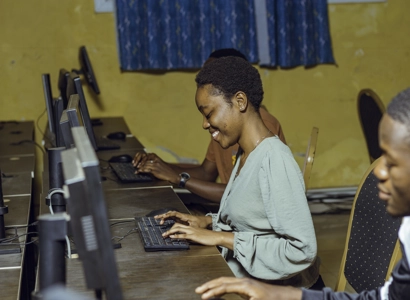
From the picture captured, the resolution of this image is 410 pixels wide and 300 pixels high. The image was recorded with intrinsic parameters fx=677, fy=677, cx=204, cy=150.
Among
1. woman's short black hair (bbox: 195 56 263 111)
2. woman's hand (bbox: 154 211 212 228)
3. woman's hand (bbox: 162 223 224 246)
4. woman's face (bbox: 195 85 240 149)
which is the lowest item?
woman's hand (bbox: 154 211 212 228)

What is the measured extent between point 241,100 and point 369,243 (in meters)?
0.56

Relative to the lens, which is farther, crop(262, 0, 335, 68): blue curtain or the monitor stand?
crop(262, 0, 335, 68): blue curtain

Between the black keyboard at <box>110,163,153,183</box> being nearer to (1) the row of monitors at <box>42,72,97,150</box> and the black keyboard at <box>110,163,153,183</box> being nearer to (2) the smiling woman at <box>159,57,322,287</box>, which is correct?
(1) the row of monitors at <box>42,72,97,150</box>

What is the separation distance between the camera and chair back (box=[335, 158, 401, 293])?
183cm

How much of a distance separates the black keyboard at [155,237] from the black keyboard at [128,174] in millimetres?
726

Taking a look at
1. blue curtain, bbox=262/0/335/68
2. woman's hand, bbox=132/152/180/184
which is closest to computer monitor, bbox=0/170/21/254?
woman's hand, bbox=132/152/180/184

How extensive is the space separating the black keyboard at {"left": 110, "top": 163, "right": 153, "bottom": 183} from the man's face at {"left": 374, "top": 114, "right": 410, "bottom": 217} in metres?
1.84

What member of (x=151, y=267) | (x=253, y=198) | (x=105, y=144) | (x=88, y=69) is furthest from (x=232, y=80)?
(x=88, y=69)

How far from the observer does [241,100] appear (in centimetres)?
203

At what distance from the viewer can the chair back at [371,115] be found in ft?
11.7

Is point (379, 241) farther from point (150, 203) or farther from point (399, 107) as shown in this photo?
point (150, 203)

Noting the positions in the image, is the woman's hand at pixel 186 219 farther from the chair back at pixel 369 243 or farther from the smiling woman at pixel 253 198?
the chair back at pixel 369 243

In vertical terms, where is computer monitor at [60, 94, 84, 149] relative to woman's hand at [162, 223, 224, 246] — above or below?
above

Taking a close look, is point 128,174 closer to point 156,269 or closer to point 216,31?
point 156,269
